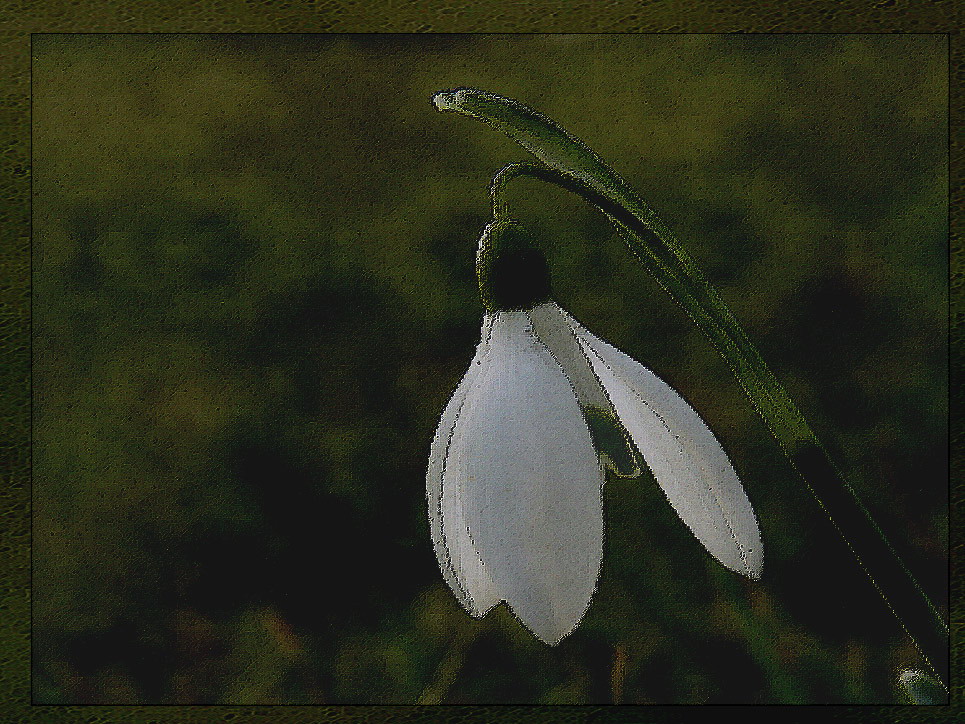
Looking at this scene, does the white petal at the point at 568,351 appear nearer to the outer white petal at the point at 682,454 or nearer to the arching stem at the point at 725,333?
the outer white petal at the point at 682,454

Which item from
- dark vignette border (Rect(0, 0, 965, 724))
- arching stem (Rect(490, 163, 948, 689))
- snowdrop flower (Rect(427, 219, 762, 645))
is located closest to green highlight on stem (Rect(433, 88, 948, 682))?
arching stem (Rect(490, 163, 948, 689))

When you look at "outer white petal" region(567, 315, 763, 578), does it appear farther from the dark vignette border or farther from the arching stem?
the dark vignette border

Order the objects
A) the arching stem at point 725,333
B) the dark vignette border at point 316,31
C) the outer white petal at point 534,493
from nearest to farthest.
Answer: the outer white petal at point 534,493 < the arching stem at point 725,333 < the dark vignette border at point 316,31

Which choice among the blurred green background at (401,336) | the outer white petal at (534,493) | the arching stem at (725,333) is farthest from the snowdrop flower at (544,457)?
the blurred green background at (401,336)

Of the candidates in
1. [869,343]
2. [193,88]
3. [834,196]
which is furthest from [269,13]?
[869,343]

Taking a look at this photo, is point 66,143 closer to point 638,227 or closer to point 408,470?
point 408,470

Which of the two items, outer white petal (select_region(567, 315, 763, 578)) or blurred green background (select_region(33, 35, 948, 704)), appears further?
blurred green background (select_region(33, 35, 948, 704))

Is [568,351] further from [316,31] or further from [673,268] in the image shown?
[316,31]
